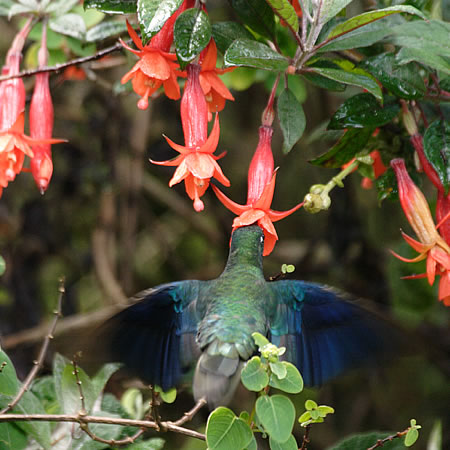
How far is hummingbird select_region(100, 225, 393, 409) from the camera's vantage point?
114 cm

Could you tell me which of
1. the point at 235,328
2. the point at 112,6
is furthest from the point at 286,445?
the point at 112,6

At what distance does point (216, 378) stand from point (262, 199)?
1.05 feet

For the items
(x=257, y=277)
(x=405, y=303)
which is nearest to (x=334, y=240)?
(x=405, y=303)

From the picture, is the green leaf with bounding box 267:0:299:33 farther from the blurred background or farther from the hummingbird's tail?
the blurred background

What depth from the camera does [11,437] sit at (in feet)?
3.90

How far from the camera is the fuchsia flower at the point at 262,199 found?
1.15m

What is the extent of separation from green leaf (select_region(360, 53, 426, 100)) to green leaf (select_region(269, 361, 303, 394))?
55cm

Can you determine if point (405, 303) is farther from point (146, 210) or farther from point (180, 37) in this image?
point (180, 37)

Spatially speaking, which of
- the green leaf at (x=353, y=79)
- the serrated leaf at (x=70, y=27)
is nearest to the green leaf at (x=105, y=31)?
the serrated leaf at (x=70, y=27)

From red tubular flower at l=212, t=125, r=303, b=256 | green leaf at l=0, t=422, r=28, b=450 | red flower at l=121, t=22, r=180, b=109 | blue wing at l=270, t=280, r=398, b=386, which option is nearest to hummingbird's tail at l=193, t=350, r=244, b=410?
blue wing at l=270, t=280, r=398, b=386

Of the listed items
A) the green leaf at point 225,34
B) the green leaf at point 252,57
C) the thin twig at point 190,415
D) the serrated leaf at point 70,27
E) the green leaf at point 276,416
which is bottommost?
the thin twig at point 190,415

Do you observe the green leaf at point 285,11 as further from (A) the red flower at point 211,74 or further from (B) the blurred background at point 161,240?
(B) the blurred background at point 161,240

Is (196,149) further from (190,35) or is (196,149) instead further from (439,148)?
(439,148)

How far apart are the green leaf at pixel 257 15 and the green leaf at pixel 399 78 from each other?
213 mm
